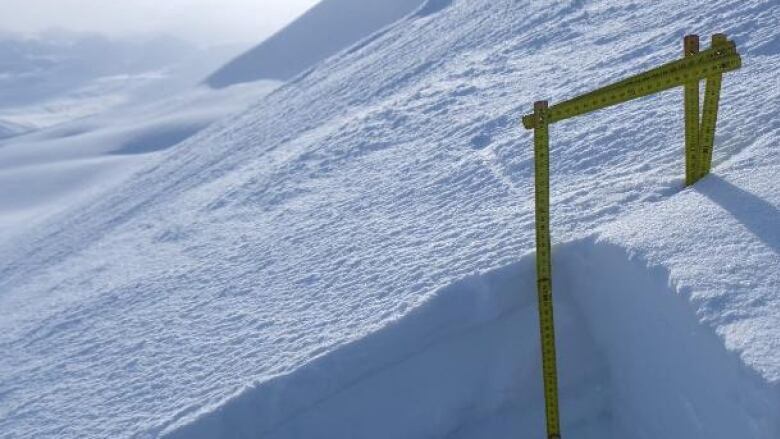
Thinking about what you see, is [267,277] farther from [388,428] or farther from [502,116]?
[502,116]

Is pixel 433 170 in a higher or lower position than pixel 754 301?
higher

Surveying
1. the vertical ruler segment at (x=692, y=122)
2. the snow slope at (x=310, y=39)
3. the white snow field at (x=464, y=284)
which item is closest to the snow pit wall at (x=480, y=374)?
the white snow field at (x=464, y=284)

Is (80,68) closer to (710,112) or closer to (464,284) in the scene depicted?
(464,284)

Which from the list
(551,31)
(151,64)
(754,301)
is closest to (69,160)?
(551,31)

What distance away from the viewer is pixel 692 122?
262 cm

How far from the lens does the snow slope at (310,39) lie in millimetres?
21531

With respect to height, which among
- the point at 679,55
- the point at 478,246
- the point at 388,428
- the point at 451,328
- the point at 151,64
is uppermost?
the point at 151,64

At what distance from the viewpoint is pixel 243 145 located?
816 centimetres

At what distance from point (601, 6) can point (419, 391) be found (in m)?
4.11

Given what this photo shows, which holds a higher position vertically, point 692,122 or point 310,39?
point 310,39

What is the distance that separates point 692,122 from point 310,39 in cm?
2169

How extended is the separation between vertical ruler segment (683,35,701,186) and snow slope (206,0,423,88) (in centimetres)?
1861

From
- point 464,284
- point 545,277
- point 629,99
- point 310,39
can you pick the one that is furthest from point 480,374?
point 310,39

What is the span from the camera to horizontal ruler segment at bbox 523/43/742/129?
2383 millimetres
